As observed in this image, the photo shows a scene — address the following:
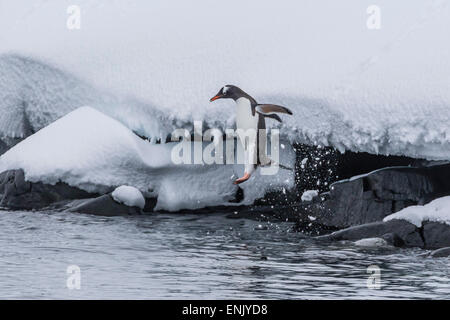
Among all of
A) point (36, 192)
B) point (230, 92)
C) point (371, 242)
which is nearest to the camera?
point (371, 242)

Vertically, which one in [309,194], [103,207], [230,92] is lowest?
[103,207]

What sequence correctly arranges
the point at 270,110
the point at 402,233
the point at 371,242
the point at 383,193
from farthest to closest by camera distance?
the point at 270,110, the point at 383,193, the point at 402,233, the point at 371,242

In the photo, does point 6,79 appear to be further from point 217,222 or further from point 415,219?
point 415,219

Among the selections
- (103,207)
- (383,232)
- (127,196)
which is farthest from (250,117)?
(383,232)

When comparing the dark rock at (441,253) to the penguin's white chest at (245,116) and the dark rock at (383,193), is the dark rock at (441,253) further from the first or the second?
the penguin's white chest at (245,116)

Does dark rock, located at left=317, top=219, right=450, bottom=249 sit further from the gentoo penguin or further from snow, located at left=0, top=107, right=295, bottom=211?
snow, located at left=0, top=107, right=295, bottom=211

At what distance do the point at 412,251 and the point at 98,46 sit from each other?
5004 millimetres

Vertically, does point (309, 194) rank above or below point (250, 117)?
below

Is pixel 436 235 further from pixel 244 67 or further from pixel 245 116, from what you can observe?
pixel 244 67

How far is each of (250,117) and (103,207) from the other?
1.72 metres

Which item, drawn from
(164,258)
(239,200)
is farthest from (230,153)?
(164,258)

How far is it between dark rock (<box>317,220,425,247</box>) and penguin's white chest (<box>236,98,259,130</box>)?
64.2 inches

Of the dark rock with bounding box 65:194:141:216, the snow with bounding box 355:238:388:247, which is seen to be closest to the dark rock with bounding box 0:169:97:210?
the dark rock with bounding box 65:194:141:216

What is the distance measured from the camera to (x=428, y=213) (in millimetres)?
9133
